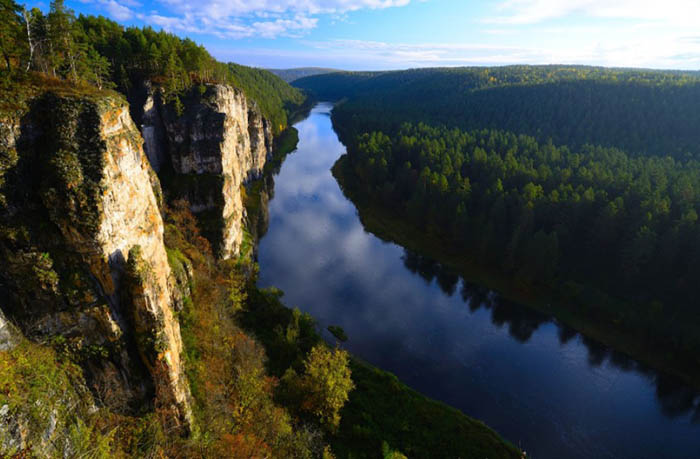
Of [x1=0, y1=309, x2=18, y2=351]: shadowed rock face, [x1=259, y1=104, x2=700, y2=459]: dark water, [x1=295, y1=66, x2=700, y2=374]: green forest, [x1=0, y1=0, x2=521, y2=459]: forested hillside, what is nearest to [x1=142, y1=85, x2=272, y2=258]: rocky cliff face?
[x1=0, y1=0, x2=521, y2=459]: forested hillside

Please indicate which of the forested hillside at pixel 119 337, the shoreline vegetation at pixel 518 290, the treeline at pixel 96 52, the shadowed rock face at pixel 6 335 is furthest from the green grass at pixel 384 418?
the treeline at pixel 96 52

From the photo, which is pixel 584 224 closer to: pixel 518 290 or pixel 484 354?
pixel 518 290

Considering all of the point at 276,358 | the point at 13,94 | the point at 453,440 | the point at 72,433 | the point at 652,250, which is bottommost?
the point at 453,440

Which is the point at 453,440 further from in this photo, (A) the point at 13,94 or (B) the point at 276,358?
(A) the point at 13,94

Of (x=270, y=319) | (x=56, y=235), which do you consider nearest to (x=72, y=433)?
(x=56, y=235)

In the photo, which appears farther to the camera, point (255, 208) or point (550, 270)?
point (255, 208)

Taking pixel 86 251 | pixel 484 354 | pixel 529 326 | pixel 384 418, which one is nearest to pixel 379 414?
pixel 384 418
